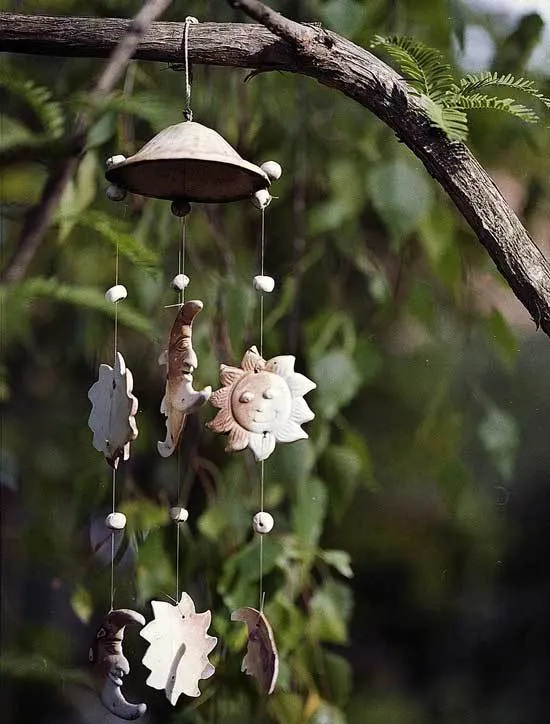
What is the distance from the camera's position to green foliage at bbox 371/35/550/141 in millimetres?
585

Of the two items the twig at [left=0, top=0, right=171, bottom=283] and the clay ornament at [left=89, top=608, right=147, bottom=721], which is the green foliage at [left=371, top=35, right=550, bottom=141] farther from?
the clay ornament at [left=89, top=608, right=147, bottom=721]

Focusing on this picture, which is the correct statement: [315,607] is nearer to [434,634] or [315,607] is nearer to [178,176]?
[434,634]

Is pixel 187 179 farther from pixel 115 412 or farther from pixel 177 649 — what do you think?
pixel 177 649

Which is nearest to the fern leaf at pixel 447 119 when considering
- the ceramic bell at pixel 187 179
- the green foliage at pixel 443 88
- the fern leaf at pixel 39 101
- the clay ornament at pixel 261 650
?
the green foliage at pixel 443 88

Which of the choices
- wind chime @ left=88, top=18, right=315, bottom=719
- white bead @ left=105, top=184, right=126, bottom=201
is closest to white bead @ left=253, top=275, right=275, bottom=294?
wind chime @ left=88, top=18, right=315, bottom=719

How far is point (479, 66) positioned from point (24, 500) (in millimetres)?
692

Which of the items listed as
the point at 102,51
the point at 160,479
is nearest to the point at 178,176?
the point at 102,51

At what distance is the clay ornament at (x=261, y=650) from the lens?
2.20 feet

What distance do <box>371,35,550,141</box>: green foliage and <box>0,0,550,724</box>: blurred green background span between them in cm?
38

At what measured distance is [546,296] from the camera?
589 millimetres

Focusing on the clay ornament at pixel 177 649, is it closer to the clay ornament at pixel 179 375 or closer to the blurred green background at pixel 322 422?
the clay ornament at pixel 179 375

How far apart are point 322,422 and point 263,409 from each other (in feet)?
1.11

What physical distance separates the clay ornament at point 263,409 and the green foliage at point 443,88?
19 centimetres

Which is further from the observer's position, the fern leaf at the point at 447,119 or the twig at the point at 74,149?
the fern leaf at the point at 447,119
